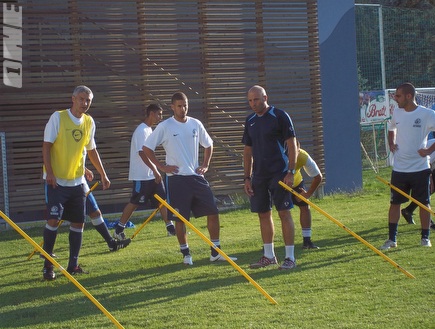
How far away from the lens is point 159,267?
9.65 metres

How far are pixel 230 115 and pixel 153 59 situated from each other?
69.4 inches

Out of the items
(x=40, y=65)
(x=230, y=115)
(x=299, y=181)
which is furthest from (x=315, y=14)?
(x=299, y=181)

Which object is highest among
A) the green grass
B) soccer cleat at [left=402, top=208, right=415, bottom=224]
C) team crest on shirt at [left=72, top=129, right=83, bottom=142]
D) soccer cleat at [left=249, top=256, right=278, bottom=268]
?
team crest on shirt at [left=72, top=129, right=83, bottom=142]

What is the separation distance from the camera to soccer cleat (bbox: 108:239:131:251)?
10.9m

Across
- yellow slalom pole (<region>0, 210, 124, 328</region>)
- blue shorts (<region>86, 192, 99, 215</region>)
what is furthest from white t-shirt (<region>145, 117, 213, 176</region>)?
yellow slalom pole (<region>0, 210, 124, 328</region>)

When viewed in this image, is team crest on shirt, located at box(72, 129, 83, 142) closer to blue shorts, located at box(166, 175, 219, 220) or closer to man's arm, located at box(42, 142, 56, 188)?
man's arm, located at box(42, 142, 56, 188)

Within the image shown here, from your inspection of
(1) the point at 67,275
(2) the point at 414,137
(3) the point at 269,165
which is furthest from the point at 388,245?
(1) the point at 67,275

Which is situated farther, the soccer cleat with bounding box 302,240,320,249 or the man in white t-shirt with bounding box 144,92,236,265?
the soccer cleat with bounding box 302,240,320,249

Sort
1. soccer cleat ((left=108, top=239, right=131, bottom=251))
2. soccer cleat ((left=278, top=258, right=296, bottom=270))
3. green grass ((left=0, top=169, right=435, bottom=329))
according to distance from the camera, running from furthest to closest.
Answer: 1. soccer cleat ((left=108, top=239, right=131, bottom=251))
2. soccer cleat ((left=278, top=258, right=296, bottom=270))
3. green grass ((left=0, top=169, right=435, bottom=329))

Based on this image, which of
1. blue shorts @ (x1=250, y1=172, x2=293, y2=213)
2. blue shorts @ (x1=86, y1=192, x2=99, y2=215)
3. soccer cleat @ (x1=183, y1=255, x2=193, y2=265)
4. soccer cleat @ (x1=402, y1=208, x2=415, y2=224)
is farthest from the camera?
soccer cleat @ (x1=402, y1=208, x2=415, y2=224)

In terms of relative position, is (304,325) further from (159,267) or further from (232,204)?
(232,204)

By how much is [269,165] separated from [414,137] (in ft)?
5.95

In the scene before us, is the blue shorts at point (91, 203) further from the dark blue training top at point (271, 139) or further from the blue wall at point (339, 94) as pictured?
the blue wall at point (339, 94)

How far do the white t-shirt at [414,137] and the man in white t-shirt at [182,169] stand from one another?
221cm
